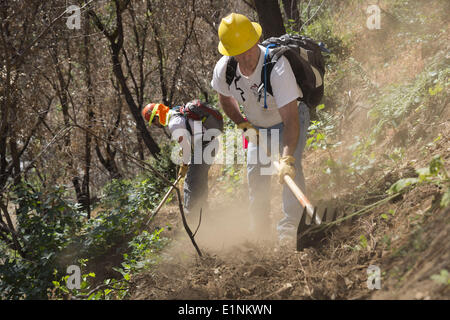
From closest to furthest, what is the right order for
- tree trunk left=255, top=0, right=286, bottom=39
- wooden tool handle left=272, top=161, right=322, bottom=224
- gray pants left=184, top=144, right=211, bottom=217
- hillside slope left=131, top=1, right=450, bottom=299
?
hillside slope left=131, top=1, right=450, bottom=299
wooden tool handle left=272, top=161, right=322, bottom=224
gray pants left=184, top=144, right=211, bottom=217
tree trunk left=255, top=0, right=286, bottom=39

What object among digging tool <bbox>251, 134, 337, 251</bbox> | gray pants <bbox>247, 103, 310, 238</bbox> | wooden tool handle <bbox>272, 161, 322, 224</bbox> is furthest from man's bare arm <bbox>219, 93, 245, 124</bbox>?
digging tool <bbox>251, 134, 337, 251</bbox>

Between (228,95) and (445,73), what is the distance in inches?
102

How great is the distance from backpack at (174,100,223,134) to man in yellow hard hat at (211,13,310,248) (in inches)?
45.8

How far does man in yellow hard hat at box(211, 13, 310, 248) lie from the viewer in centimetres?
328

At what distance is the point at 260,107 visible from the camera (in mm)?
3670

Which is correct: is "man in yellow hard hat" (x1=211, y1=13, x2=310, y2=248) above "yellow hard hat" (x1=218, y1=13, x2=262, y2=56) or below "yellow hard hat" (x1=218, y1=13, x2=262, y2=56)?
below

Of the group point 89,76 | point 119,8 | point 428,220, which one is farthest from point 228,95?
point 89,76

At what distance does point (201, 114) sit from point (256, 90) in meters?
1.79

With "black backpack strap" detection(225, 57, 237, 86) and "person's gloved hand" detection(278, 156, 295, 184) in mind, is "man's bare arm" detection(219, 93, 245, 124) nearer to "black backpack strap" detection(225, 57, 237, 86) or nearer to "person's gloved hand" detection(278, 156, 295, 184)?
"black backpack strap" detection(225, 57, 237, 86)

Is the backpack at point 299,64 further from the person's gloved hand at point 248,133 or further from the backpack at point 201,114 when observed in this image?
the backpack at point 201,114

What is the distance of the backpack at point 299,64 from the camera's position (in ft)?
11.0

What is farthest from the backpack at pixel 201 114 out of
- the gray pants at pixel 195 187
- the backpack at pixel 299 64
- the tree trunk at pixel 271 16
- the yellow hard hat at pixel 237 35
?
the yellow hard hat at pixel 237 35

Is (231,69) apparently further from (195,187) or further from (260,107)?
(195,187)

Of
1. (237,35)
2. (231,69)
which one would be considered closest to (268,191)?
(231,69)
